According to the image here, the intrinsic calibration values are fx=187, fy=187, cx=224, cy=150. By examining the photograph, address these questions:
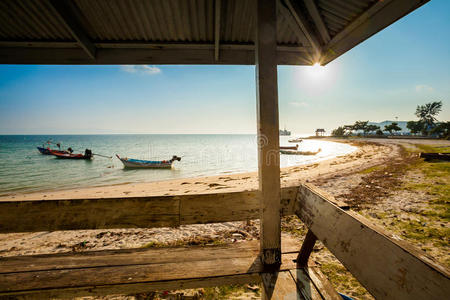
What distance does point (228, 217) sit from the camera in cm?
214

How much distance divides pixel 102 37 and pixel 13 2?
89cm

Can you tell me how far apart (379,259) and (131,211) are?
2124 millimetres

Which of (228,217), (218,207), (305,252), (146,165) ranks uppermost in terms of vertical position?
(218,207)

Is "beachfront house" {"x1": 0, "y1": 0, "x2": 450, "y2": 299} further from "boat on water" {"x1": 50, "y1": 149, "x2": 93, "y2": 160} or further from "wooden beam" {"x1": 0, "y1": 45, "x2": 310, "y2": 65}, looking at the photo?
"boat on water" {"x1": 50, "y1": 149, "x2": 93, "y2": 160}

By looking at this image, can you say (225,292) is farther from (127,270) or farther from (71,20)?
(71,20)

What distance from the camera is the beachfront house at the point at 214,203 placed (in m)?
1.29

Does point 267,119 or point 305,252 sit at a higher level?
point 267,119

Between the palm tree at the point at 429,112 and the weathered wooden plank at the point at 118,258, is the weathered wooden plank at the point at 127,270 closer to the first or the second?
the weathered wooden plank at the point at 118,258

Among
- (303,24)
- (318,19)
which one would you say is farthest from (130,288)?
(318,19)

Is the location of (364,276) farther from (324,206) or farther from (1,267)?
(1,267)

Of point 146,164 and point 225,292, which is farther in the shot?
point 146,164

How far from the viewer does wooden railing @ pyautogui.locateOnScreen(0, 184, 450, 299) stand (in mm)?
1060

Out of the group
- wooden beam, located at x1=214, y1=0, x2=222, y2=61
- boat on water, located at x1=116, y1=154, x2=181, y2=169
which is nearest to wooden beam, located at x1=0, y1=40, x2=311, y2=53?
wooden beam, located at x1=214, y1=0, x2=222, y2=61

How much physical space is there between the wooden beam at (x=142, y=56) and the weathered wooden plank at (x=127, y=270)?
264 cm
